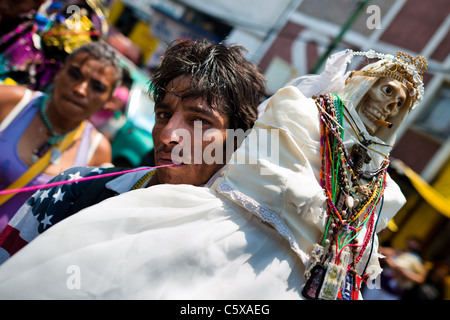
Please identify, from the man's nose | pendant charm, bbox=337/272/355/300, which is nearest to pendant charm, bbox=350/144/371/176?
pendant charm, bbox=337/272/355/300

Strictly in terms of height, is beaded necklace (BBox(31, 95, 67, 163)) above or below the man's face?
below

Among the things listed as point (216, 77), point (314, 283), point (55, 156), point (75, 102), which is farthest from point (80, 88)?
point (314, 283)

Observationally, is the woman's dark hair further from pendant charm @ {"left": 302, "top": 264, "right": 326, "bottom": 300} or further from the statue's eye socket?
pendant charm @ {"left": 302, "top": 264, "right": 326, "bottom": 300}

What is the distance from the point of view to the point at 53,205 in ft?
5.73

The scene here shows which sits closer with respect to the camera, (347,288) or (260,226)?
(260,226)

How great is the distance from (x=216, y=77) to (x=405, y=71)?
0.87 m

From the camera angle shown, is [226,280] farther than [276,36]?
No

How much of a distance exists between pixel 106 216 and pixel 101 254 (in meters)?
0.13

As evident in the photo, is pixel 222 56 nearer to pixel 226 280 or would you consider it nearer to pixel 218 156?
pixel 218 156

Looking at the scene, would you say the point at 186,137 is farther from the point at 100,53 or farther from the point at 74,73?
the point at 100,53

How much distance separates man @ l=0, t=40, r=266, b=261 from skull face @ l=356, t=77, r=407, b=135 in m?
0.53

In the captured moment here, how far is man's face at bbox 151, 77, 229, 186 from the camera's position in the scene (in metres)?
1.53

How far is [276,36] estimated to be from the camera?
1474 centimetres
